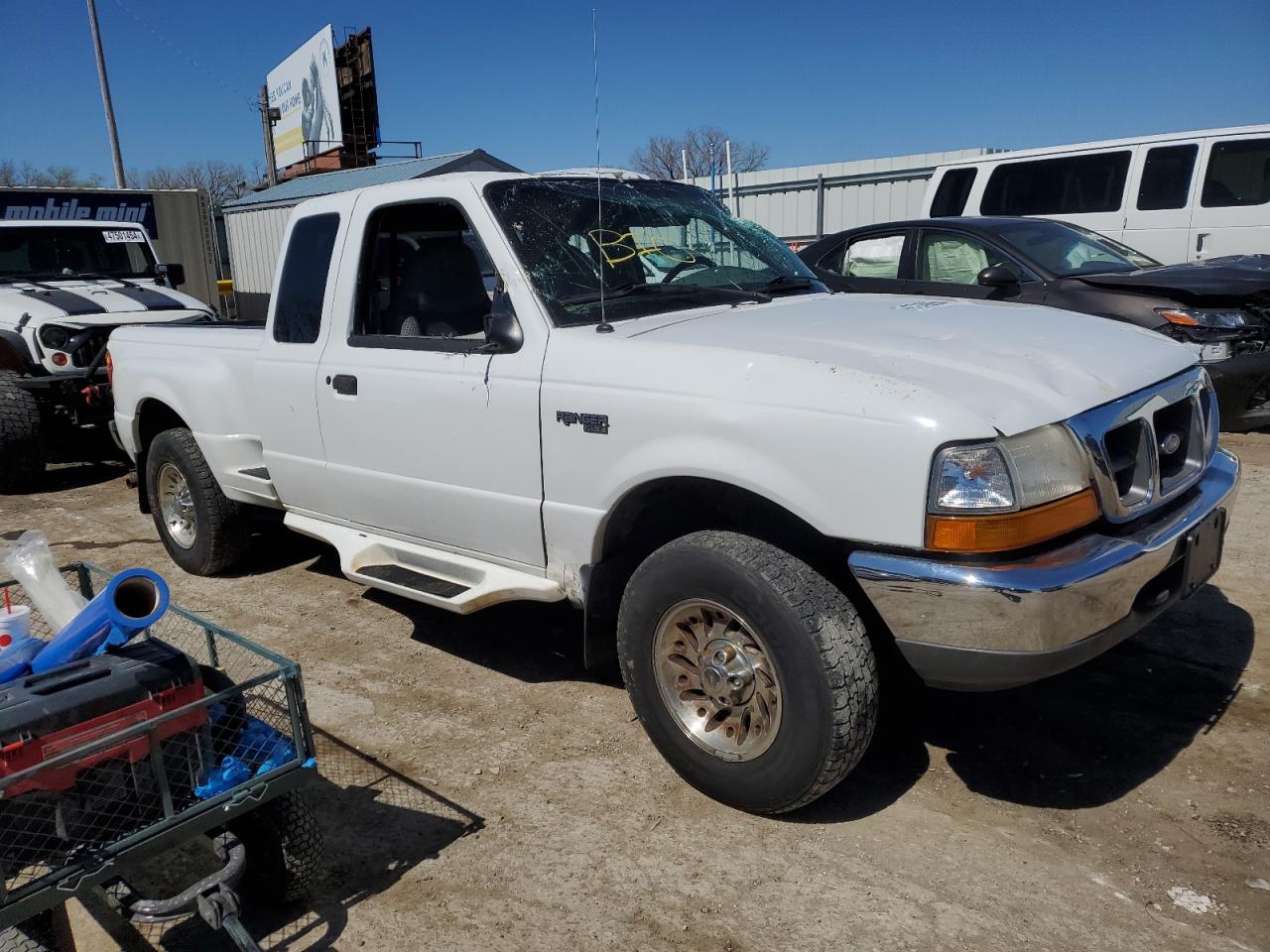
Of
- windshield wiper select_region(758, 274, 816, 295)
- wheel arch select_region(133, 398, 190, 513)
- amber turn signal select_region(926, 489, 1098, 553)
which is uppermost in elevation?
windshield wiper select_region(758, 274, 816, 295)

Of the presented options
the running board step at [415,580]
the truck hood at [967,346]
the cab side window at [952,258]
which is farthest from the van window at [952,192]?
the running board step at [415,580]

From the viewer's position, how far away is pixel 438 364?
3703mm

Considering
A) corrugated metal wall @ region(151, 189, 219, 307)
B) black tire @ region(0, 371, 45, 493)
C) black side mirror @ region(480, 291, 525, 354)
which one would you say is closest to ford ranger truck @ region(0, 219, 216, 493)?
black tire @ region(0, 371, 45, 493)

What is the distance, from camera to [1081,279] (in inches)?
272

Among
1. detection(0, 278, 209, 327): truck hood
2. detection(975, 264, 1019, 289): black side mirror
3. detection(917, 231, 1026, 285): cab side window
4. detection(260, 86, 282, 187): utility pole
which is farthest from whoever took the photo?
detection(260, 86, 282, 187): utility pole

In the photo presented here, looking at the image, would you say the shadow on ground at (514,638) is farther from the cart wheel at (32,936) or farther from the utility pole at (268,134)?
the utility pole at (268,134)

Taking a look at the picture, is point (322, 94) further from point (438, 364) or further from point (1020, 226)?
point (438, 364)

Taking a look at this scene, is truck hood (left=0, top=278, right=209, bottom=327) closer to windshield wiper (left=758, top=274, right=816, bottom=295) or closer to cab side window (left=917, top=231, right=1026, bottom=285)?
cab side window (left=917, top=231, right=1026, bottom=285)

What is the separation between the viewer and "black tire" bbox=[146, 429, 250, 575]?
522cm

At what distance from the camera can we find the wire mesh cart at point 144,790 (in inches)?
88.0

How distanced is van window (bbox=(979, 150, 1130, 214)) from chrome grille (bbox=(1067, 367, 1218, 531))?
287 inches

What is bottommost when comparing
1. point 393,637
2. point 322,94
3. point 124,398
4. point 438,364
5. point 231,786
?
point 393,637

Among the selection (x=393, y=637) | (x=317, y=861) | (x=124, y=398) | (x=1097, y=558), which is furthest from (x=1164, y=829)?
(x=124, y=398)

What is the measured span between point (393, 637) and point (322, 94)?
32.0 meters
